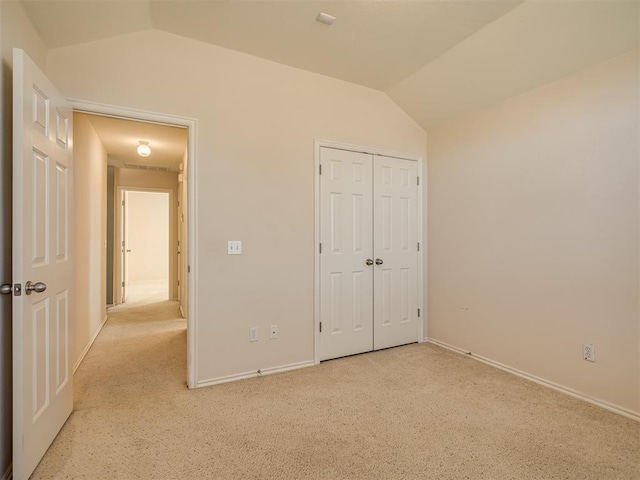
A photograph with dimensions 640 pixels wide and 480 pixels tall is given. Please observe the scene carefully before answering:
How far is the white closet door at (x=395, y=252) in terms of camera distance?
3.32 m

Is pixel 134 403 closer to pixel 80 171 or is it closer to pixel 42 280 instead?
pixel 42 280

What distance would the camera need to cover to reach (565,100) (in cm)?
243

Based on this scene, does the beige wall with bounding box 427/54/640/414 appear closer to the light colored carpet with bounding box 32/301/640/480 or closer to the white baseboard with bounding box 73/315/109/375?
the light colored carpet with bounding box 32/301/640/480

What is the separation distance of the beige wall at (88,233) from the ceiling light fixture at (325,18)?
2521 mm

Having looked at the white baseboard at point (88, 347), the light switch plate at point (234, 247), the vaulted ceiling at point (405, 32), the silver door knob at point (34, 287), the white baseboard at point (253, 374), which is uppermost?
the vaulted ceiling at point (405, 32)

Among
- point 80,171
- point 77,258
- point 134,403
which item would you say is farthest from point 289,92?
point 134,403

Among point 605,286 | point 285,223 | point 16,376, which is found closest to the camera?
point 16,376

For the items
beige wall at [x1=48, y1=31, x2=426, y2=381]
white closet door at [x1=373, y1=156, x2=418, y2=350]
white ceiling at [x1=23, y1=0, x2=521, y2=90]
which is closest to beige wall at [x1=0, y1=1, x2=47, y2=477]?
white ceiling at [x1=23, y1=0, x2=521, y2=90]

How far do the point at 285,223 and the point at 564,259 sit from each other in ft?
7.42

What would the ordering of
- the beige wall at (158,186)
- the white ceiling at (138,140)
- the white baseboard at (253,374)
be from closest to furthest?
the white baseboard at (253,374)
the white ceiling at (138,140)
the beige wall at (158,186)

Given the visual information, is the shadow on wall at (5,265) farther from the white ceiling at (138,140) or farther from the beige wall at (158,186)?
the beige wall at (158,186)

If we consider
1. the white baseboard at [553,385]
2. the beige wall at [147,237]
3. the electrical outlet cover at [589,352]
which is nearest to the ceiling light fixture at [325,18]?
the electrical outlet cover at [589,352]

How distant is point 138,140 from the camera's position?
13.5ft

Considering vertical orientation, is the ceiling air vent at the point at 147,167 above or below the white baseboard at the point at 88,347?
above
